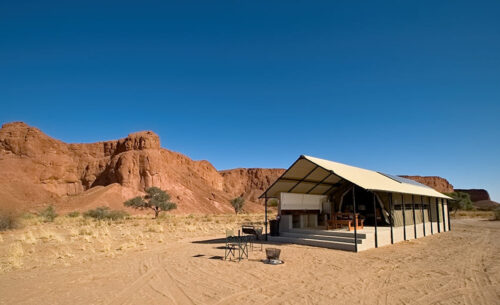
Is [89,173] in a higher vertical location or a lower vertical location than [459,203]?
higher

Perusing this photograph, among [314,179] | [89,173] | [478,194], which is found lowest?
[314,179]

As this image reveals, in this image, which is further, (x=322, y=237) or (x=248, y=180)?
(x=248, y=180)

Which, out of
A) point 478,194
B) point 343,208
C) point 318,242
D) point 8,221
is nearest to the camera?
point 318,242

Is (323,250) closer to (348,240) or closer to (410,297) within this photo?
(348,240)

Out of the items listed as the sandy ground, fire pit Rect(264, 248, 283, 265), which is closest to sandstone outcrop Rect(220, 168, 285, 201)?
the sandy ground

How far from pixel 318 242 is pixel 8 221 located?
73.2 ft

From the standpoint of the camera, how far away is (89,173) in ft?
224

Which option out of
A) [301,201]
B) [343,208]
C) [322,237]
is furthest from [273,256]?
[343,208]

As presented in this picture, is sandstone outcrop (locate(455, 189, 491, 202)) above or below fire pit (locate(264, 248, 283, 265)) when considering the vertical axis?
above

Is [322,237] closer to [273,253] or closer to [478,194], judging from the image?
[273,253]

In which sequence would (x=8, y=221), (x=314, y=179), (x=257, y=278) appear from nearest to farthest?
(x=257, y=278) < (x=314, y=179) < (x=8, y=221)

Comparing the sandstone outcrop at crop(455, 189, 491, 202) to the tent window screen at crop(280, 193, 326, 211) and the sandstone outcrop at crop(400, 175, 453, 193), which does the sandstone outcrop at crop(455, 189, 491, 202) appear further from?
the tent window screen at crop(280, 193, 326, 211)

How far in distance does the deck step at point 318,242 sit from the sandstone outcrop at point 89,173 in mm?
45041

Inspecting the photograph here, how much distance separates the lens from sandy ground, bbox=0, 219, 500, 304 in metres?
6.20
